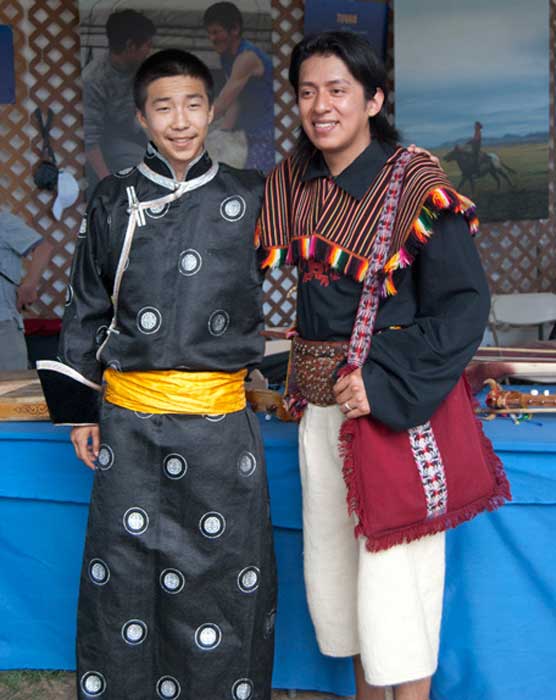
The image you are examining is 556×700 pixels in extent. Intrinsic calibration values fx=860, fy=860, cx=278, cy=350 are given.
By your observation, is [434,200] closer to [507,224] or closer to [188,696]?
[188,696]

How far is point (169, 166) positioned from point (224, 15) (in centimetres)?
309

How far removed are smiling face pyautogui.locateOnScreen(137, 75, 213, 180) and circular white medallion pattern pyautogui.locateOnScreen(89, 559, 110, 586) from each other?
25.5 inches

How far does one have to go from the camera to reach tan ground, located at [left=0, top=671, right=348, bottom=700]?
1.74 meters

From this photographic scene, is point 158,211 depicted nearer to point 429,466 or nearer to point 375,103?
point 375,103

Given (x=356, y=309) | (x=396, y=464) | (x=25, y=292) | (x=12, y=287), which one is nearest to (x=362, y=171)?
(x=356, y=309)

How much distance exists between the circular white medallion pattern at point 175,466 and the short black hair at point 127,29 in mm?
3235

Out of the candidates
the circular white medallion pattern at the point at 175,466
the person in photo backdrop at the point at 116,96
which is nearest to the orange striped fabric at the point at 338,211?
the circular white medallion pattern at the point at 175,466

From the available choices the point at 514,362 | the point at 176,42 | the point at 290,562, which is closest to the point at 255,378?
the point at 290,562

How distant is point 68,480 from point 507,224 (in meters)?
3.80

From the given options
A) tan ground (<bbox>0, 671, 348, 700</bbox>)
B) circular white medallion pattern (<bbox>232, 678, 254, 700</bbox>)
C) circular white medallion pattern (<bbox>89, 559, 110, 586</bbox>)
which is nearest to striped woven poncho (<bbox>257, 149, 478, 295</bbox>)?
circular white medallion pattern (<bbox>89, 559, 110, 586</bbox>)

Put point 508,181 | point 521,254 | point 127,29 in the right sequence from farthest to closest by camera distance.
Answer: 1. point 521,254
2. point 508,181
3. point 127,29

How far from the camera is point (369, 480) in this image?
4.09 ft

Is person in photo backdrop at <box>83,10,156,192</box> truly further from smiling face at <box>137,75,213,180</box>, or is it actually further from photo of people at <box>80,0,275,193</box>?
smiling face at <box>137,75,213,180</box>

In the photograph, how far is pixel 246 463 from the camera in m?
1.39
